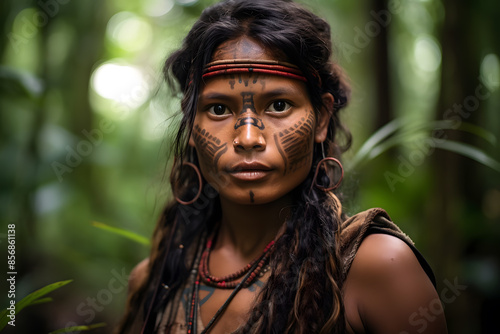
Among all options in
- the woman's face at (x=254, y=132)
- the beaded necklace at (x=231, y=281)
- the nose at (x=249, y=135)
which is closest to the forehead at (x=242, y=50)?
the woman's face at (x=254, y=132)

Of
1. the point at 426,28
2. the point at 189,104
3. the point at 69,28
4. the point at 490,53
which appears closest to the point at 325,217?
the point at 189,104

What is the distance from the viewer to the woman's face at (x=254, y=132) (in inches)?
62.9

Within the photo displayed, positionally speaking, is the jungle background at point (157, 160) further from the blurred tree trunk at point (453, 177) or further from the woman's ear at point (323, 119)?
the woman's ear at point (323, 119)

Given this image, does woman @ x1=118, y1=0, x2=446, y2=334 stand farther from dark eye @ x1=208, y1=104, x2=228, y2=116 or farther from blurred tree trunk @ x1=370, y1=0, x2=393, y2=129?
blurred tree trunk @ x1=370, y1=0, x2=393, y2=129

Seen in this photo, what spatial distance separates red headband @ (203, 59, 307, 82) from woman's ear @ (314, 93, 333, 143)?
0.17 metres

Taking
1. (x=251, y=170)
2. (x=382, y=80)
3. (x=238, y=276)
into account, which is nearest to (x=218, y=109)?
(x=251, y=170)

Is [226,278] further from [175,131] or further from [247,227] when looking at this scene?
[175,131]

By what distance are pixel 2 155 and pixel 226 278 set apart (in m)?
2.40

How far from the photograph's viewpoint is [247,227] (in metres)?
1.81

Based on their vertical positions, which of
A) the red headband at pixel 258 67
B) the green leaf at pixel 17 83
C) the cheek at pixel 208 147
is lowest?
the cheek at pixel 208 147

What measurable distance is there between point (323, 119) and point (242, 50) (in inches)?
17.6

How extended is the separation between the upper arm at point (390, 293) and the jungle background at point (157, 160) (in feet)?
0.10

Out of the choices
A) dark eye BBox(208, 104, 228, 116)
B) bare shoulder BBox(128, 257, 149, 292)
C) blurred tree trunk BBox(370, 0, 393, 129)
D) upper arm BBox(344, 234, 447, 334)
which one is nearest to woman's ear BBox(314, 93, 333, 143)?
dark eye BBox(208, 104, 228, 116)

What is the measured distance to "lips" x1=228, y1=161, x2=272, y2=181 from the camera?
5.21 feet
